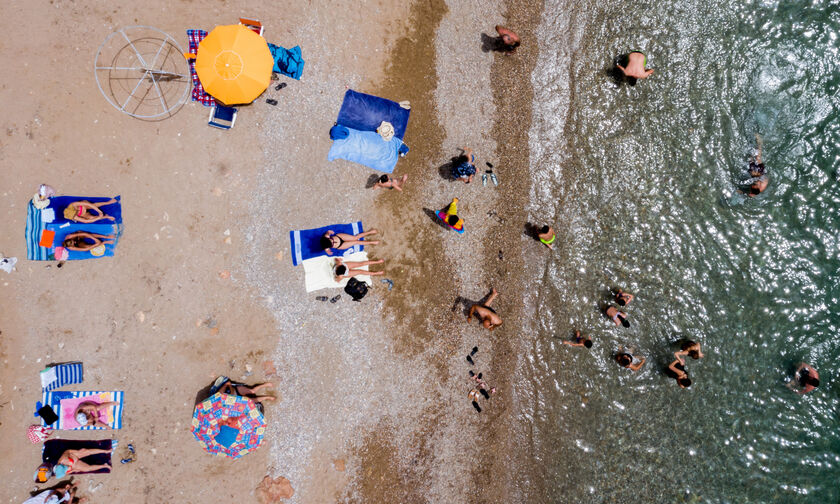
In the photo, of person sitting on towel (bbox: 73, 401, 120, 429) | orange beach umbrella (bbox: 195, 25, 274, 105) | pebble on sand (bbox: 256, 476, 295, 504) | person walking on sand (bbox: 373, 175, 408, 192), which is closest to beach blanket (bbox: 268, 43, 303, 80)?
orange beach umbrella (bbox: 195, 25, 274, 105)

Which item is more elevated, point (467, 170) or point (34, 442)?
point (467, 170)

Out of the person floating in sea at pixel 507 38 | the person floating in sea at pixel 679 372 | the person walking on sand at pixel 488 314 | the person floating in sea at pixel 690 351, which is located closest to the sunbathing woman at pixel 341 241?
the person walking on sand at pixel 488 314

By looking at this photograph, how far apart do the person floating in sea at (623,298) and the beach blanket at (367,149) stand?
236 inches

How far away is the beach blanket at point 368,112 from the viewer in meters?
8.55

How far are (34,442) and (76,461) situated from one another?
3.19 ft

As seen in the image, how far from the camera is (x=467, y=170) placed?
8406 millimetres

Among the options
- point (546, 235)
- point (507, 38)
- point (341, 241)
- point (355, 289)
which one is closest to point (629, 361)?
point (546, 235)

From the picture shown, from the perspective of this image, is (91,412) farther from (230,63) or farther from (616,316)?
(616,316)

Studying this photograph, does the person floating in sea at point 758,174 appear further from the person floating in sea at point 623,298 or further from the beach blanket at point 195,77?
the beach blanket at point 195,77

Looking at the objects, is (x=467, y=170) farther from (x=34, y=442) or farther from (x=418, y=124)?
(x=34, y=442)

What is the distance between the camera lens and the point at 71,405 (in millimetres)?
7734

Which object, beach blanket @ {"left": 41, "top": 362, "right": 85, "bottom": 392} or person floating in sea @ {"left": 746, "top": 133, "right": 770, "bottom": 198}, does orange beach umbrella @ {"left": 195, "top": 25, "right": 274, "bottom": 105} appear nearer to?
beach blanket @ {"left": 41, "top": 362, "right": 85, "bottom": 392}

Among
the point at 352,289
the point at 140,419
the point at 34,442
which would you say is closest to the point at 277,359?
the point at 352,289

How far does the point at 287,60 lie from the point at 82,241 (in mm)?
5438
